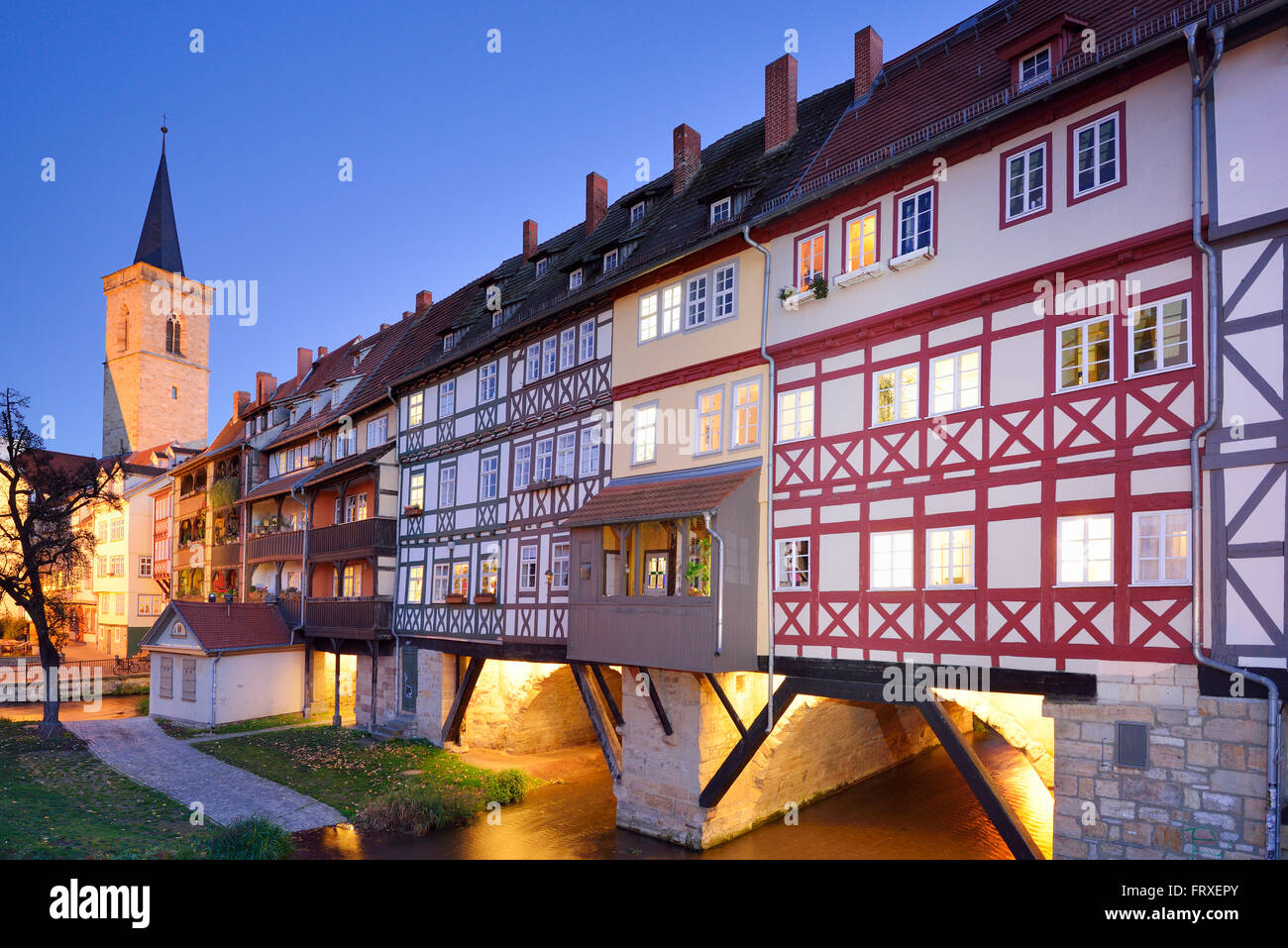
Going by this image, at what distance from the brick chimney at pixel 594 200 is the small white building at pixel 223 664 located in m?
17.6

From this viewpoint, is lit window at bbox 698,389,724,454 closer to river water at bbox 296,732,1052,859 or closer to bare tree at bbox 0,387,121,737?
river water at bbox 296,732,1052,859

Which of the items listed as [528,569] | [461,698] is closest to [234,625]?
[461,698]

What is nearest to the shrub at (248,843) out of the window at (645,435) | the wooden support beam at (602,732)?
the wooden support beam at (602,732)

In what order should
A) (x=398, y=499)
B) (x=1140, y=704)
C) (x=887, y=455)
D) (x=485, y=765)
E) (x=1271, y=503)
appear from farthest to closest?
(x=398, y=499) < (x=485, y=765) < (x=887, y=455) < (x=1140, y=704) < (x=1271, y=503)

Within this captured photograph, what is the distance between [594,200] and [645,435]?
9959mm

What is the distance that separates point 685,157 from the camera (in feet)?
68.3

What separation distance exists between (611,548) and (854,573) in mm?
5067

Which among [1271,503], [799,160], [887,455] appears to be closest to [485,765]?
[887,455]

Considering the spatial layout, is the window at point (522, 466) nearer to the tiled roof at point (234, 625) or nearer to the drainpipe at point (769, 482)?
the drainpipe at point (769, 482)

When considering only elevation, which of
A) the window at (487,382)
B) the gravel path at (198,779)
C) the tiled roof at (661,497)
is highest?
the window at (487,382)

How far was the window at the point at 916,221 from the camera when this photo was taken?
12.8m

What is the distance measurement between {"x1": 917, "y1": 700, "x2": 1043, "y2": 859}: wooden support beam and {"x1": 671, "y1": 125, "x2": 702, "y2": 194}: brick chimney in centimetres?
1358
